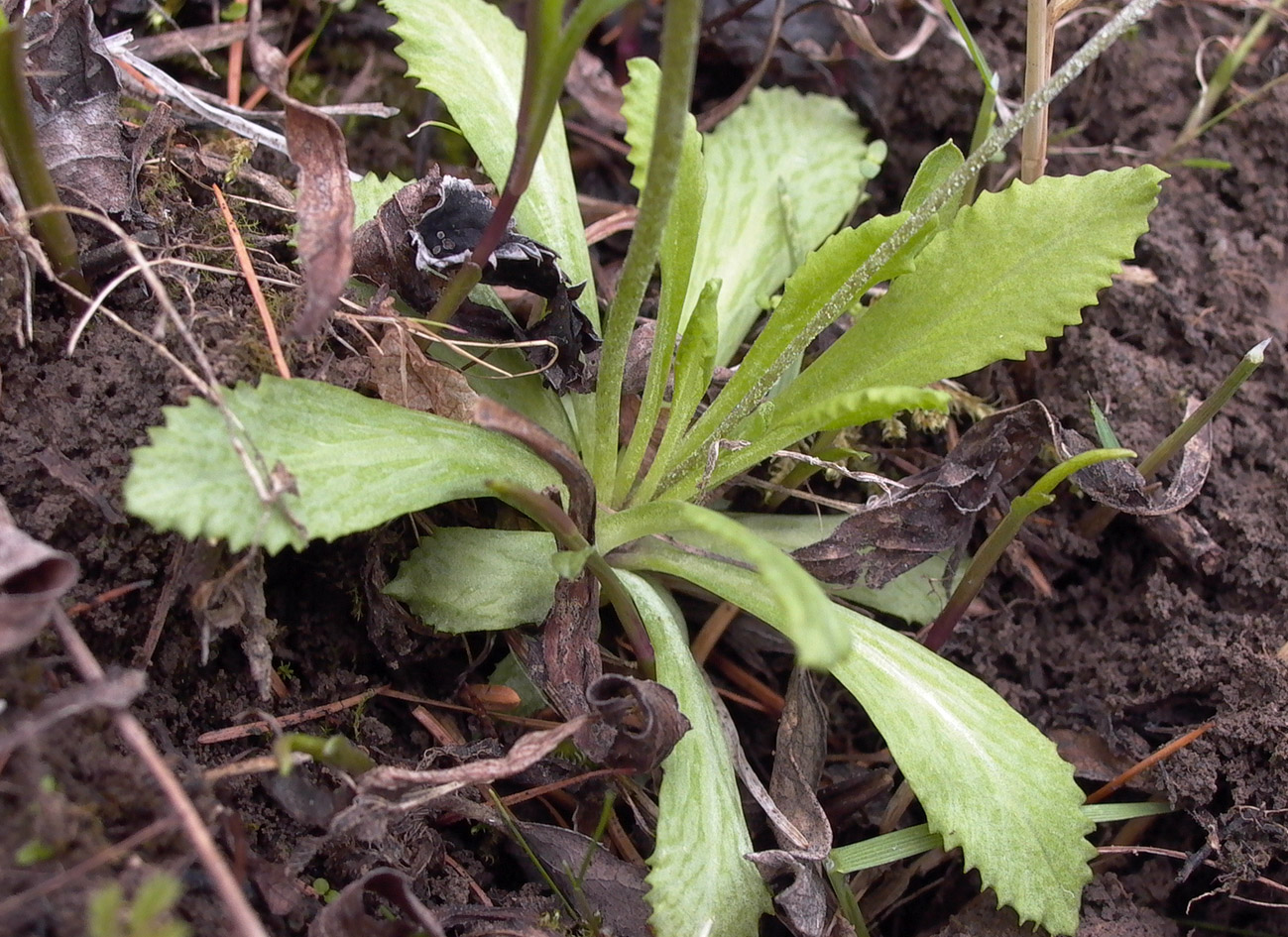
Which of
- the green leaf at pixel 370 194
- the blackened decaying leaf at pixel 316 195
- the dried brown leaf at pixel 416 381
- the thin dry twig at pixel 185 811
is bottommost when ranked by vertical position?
the thin dry twig at pixel 185 811

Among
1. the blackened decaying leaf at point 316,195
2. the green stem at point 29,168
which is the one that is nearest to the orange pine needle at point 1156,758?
the blackened decaying leaf at point 316,195

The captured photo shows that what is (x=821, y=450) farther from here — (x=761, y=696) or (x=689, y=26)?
(x=689, y=26)

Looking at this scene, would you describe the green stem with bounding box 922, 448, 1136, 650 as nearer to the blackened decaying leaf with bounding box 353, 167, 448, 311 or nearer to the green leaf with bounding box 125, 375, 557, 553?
the green leaf with bounding box 125, 375, 557, 553

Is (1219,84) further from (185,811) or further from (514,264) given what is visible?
(185,811)

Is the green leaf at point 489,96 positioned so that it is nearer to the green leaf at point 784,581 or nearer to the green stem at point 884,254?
the green stem at point 884,254

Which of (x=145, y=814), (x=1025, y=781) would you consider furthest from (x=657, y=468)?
(x=145, y=814)

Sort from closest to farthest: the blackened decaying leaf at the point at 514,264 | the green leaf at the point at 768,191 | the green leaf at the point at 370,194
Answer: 1. the blackened decaying leaf at the point at 514,264
2. the green leaf at the point at 370,194
3. the green leaf at the point at 768,191

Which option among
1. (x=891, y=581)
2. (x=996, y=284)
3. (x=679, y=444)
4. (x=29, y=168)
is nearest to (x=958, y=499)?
(x=891, y=581)
